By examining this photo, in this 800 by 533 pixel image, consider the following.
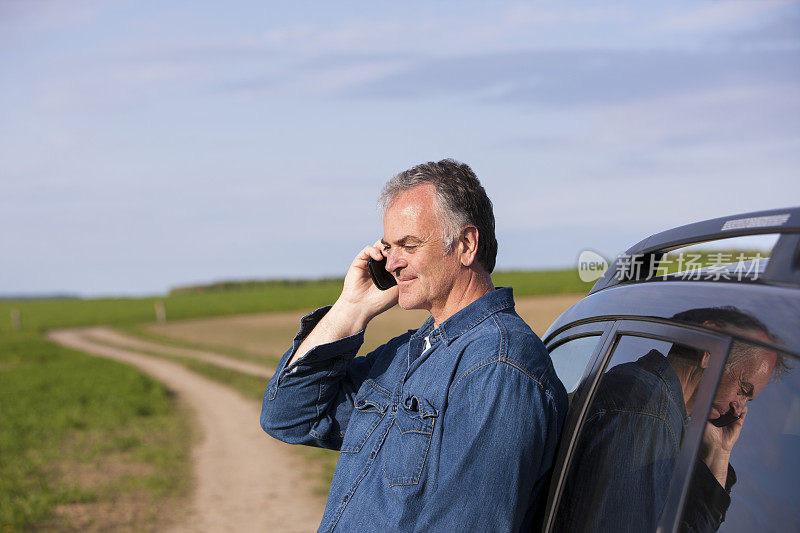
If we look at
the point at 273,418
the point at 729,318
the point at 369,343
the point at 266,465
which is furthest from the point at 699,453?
the point at 369,343

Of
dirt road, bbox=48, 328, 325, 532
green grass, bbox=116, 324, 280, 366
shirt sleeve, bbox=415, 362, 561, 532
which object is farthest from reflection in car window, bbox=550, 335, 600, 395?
green grass, bbox=116, 324, 280, 366

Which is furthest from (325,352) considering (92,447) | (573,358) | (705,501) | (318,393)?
(92,447)

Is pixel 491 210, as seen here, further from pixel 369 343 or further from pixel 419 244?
pixel 369 343

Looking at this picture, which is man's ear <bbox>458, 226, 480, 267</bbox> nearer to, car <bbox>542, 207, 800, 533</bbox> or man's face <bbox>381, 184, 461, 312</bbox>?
man's face <bbox>381, 184, 461, 312</bbox>

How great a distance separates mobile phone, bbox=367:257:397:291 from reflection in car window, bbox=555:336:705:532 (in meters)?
1.10

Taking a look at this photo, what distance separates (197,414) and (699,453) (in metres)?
14.4

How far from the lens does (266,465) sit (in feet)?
34.0

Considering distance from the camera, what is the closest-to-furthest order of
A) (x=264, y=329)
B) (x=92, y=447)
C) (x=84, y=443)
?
(x=92, y=447)
(x=84, y=443)
(x=264, y=329)

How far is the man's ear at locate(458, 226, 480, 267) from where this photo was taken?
97.6 inches

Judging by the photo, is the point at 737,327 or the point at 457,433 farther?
the point at 457,433

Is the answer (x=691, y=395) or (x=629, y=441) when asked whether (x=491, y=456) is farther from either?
(x=691, y=395)

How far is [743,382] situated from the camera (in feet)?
4.81

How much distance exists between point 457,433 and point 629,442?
0.45 meters

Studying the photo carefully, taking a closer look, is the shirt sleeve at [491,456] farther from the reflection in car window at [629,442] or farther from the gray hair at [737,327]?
the gray hair at [737,327]
